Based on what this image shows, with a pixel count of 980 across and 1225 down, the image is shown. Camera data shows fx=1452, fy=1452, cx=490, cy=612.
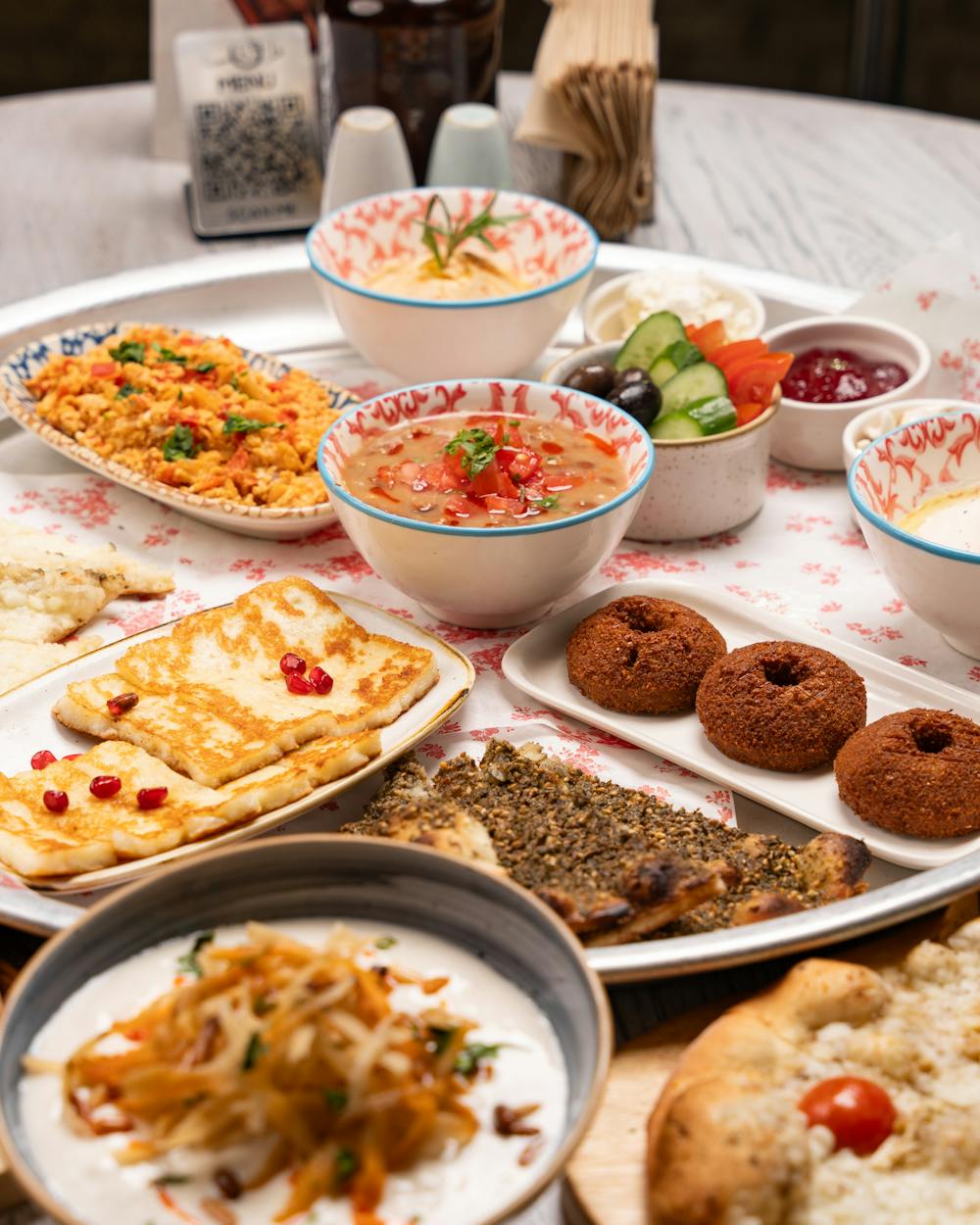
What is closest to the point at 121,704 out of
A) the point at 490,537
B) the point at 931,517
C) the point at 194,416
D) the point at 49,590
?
the point at 49,590

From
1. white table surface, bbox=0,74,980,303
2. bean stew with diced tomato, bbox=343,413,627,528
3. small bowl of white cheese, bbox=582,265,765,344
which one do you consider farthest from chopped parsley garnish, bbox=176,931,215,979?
white table surface, bbox=0,74,980,303

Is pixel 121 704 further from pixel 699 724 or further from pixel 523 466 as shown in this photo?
pixel 699 724

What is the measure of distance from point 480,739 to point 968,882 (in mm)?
1136

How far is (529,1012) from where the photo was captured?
2.28 m

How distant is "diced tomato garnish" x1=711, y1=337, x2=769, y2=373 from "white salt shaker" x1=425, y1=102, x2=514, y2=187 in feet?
5.23

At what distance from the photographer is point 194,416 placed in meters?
4.17

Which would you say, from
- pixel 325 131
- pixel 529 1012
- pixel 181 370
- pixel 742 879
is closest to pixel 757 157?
pixel 325 131

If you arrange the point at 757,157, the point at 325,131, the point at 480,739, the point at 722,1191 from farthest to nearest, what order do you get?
the point at 757,157
the point at 325,131
the point at 480,739
the point at 722,1191

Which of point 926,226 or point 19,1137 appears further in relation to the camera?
point 926,226

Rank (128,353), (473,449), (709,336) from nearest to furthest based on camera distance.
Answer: (473,449) → (709,336) → (128,353)

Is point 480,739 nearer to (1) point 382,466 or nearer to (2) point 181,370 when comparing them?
(1) point 382,466

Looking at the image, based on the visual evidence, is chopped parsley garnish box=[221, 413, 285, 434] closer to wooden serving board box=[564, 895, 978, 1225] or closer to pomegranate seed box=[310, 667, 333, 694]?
pomegranate seed box=[310, 667, 333, 694]

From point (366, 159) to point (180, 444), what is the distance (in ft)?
5.28

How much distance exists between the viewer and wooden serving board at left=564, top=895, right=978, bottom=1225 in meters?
2.31
